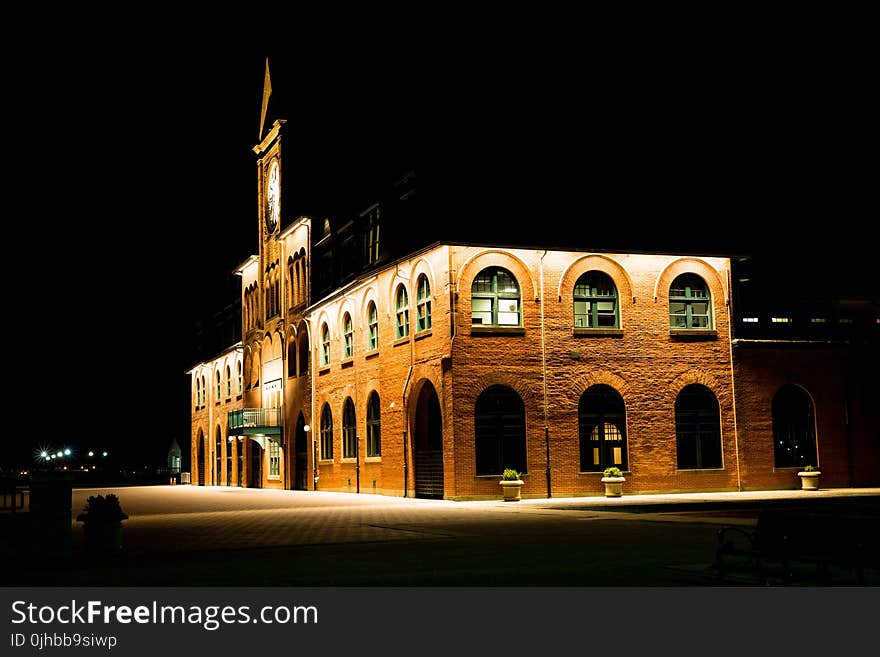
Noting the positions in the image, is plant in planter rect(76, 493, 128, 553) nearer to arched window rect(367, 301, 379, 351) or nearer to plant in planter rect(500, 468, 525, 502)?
plant in planter rect(500, 468, 525, 502)

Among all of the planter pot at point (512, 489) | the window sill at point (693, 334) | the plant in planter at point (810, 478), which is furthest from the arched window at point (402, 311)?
the plant in planter at point (810, 478)

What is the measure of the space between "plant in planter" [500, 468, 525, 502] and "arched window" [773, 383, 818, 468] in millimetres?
10297

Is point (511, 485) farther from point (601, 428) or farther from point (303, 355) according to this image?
point (303, 355)

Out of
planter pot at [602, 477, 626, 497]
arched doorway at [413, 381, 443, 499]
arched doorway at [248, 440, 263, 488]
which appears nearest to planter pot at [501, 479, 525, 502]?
planter pot at [602, 477, 626, 497]

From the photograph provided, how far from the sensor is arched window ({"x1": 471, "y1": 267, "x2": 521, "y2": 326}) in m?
32.6

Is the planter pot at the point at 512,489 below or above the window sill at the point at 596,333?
below

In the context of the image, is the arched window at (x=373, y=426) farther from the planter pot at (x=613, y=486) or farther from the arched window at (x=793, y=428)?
the arched window at (x=793, y=428)

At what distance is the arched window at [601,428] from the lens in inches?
1314

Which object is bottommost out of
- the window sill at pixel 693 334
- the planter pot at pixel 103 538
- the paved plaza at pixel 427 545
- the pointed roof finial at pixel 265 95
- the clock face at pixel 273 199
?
the paved plaza at pixel 427 545

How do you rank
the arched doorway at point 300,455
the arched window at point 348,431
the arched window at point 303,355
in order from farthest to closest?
the arched doorway at point 300,455
the arched window at point 303,355
the arched window at point 348,431

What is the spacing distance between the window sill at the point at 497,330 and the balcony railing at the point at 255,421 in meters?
20.5

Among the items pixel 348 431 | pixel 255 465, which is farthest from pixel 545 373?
pixel 255 465

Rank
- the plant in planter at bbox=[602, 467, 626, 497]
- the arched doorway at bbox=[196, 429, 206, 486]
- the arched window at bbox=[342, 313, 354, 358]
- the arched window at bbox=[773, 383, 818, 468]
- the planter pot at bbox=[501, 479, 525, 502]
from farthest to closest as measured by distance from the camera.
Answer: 1. the arched doorway at bbox=[196, 429, 206, 486]
2. the arched window at bbox=[342, 313, 354, 358]
3. the arched window at bbox=[773, 383, 818, 468]
4. the plant in planter at bbox=[602, 467, 626, 497]
5. the planter pot at bbox=[501, 479, 525, 502]

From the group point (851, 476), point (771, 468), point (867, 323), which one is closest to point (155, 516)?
point (771, 468)
